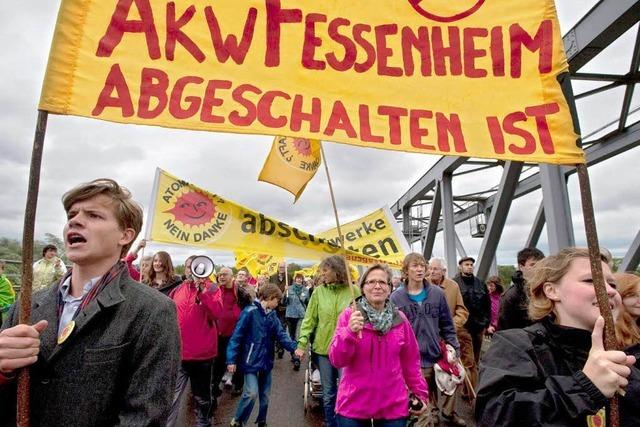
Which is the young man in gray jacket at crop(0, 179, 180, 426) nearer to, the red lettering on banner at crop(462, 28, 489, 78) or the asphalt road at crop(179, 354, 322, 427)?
the red lettering on banner at crop(462, 28, 489, 78)

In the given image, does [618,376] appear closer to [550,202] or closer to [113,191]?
[113,191]

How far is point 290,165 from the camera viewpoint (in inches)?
175

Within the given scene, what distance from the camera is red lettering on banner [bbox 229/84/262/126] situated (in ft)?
6.25

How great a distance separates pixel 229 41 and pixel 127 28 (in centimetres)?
44

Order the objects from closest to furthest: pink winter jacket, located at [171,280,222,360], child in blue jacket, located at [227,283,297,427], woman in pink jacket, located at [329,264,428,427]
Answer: woman in pink jacket, located at [329,264,428,427] < pink winter jacket, located at [171,280,222,360] < child in blue jacket, located at [227,283,297,427]

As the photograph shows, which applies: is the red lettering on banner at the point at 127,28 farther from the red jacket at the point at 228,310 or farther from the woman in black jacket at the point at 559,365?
the red jacket at the point at 228,310

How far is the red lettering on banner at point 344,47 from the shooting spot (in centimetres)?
208

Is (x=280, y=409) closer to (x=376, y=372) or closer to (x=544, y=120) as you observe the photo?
(x=376, y=372)

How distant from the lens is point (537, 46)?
2.12 metres

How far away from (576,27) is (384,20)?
4.28 meters

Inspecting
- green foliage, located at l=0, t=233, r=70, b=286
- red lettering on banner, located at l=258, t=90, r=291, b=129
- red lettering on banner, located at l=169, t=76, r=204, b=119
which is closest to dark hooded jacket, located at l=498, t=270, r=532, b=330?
red lettering on banner, located at l=258, t=90, r=291, b=129

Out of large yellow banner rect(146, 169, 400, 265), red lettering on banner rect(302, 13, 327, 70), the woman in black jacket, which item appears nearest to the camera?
the woman in black jacket

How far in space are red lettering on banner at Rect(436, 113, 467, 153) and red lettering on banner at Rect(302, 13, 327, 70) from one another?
2.04 ft

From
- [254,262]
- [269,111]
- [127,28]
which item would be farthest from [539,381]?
[254,262]
